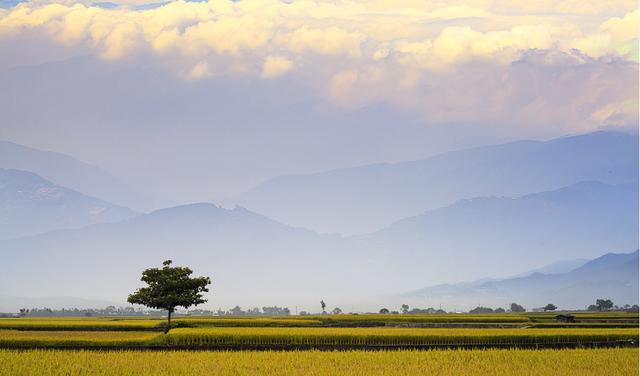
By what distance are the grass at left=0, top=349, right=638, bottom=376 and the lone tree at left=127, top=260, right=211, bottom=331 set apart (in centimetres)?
3285

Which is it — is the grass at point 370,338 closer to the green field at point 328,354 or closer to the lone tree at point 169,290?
the green field at point 328,354

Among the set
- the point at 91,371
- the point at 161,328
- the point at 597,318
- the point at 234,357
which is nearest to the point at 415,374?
the point at 234,357

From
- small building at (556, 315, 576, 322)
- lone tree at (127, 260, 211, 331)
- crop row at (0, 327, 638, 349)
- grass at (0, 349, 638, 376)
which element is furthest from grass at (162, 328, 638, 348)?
small building at (556, 315, 576, 322)

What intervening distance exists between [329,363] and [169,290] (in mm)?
41701

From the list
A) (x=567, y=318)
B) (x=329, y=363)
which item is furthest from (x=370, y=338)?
(x=567, y=318)

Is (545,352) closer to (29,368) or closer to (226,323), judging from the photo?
(29,368)

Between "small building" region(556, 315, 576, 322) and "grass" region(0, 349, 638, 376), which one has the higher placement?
"small building" region(556, 315, 576, 322)

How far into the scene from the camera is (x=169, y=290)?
76875 mm

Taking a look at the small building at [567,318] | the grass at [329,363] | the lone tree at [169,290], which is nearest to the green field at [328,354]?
the grass at [329,363]

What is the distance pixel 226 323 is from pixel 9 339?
3173 cm

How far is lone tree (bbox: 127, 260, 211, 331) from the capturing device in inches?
3012

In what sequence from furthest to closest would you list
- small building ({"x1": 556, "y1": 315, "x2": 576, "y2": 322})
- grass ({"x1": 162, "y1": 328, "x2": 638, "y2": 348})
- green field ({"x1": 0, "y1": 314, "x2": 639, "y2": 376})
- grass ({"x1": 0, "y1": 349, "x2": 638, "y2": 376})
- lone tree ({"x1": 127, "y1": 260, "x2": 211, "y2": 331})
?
small building ({"x1": 556, "y1": 315, "x2": 576, "y2": 322}) → lone tree ({"x1": 127, "y1": 260, "x2": 211, "y2": 331}) → grass ({"x1": 162, "y1": 328, "x2": 638, "y2": 348}) → green field ({"x1": 0, "y1": 314, "x2": 639, "y2": 376}) → grass ({"x1": 0, "y1": 349, "x2": 638, "y2": 376})

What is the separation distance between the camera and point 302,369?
35.6 meters

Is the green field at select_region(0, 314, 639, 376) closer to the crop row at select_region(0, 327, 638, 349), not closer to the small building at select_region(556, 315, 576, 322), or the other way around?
the crop row at select_region(0, 327, 638, 349)
